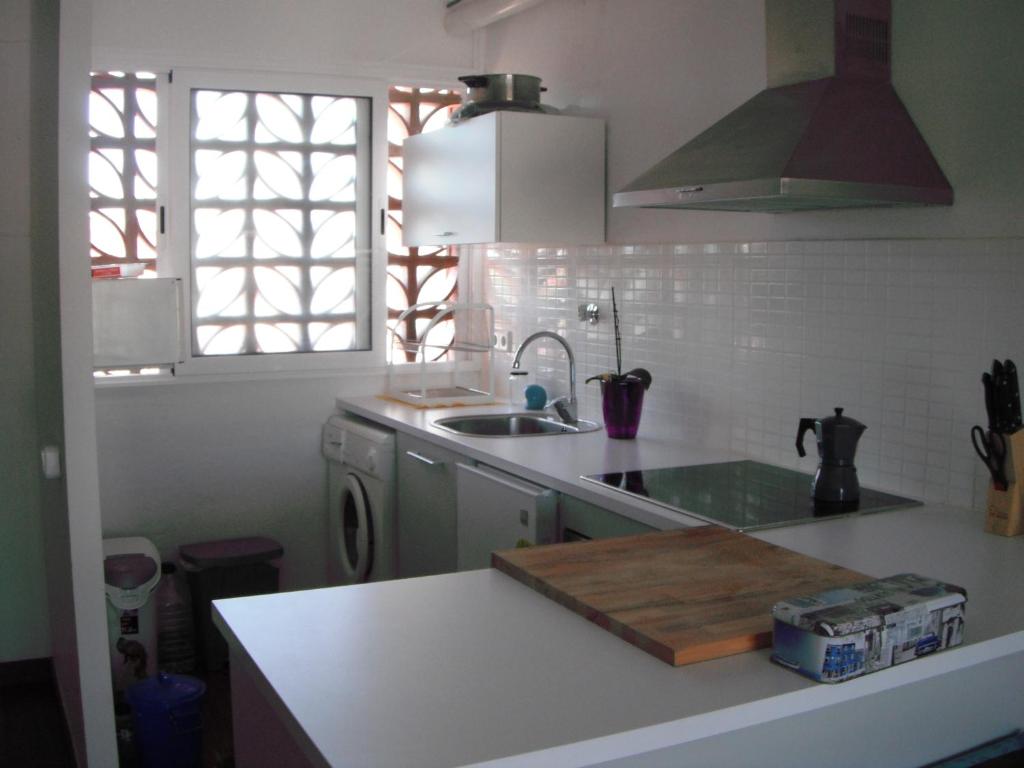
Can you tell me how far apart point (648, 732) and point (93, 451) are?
6.27ft

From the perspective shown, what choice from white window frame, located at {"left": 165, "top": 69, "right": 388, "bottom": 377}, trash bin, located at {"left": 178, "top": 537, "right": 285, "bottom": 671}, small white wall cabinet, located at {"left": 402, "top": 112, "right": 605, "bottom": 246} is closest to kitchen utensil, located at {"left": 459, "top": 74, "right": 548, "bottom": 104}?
small white wall cabinet, located at {"left": 402, "top": 112, "right": 605, "bottom": 246}

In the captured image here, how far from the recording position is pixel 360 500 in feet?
13.6

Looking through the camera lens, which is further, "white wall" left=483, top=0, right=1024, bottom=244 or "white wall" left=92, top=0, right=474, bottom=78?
"white wall" left=92, top=0, right=474, bottom=78

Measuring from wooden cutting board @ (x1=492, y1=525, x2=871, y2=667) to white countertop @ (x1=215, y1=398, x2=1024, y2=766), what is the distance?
1.1 inches

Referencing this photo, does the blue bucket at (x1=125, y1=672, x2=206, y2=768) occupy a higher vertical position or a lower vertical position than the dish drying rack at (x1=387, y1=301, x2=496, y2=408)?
lower

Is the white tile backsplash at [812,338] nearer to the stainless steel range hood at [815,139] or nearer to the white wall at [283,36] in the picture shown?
the stainless steel range hood at [815,139]

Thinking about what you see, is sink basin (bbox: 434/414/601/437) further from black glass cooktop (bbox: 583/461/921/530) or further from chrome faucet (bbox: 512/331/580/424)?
black glass cooktop (bbox: 583/461/921/530)

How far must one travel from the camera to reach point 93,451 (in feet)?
9.04

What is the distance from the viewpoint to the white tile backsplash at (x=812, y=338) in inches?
100

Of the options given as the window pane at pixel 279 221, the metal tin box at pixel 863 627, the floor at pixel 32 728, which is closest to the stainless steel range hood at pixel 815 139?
the metal tin box at pixel 863 627

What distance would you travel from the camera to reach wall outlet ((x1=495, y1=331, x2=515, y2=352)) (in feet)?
14.8

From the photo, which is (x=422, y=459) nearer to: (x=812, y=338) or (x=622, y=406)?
(x=622, y=406)

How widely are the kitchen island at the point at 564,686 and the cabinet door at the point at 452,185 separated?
194 cm

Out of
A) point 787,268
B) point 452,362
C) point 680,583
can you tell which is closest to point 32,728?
point 452,362
